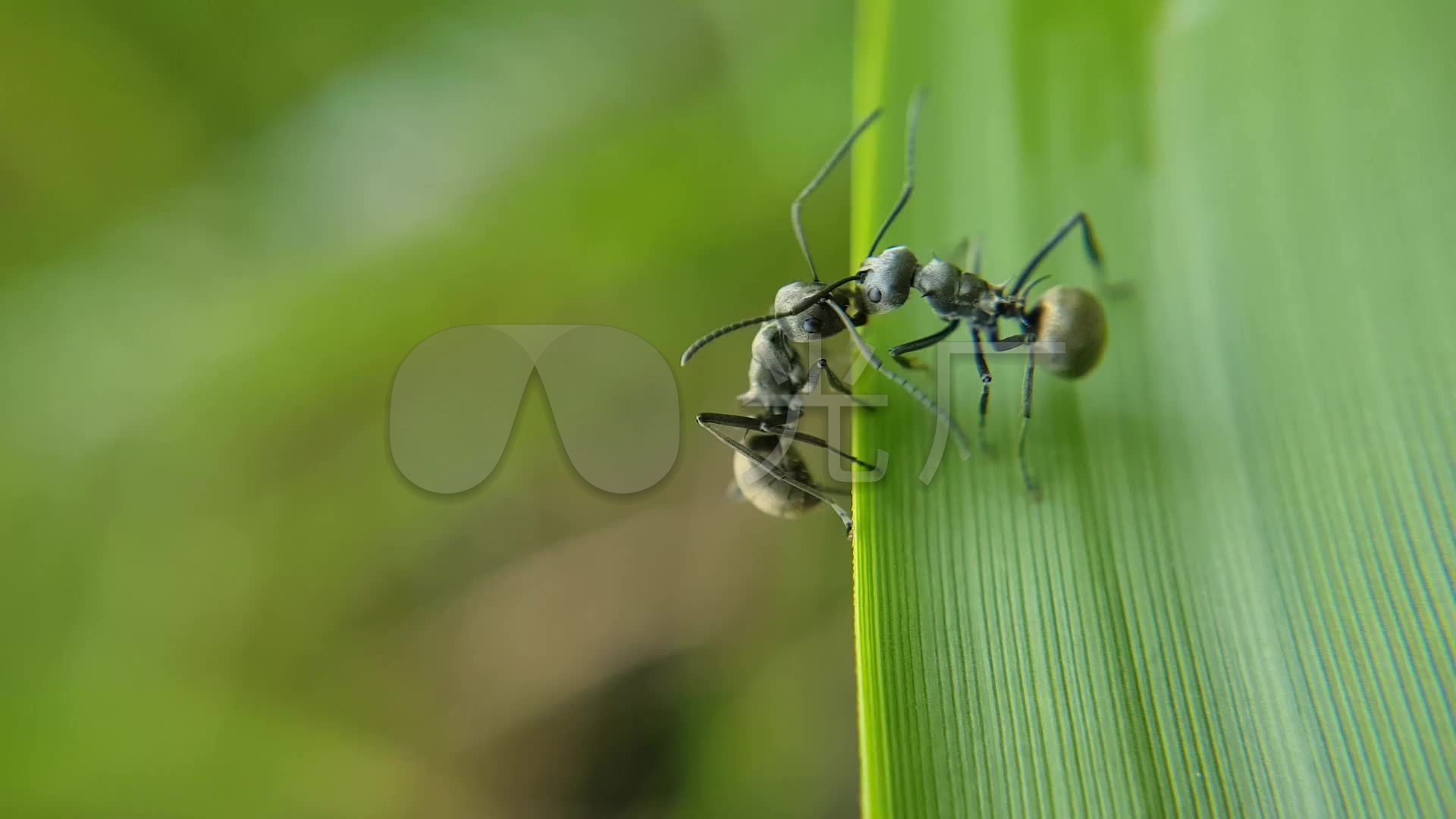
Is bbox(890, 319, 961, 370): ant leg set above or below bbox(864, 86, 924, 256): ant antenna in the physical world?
below

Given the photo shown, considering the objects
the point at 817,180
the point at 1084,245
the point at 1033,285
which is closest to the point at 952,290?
the point at 1033,285

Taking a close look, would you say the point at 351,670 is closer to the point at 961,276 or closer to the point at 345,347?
the point at 345,347

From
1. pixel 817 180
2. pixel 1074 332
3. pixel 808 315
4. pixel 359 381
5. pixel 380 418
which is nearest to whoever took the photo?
pixel 1074 332

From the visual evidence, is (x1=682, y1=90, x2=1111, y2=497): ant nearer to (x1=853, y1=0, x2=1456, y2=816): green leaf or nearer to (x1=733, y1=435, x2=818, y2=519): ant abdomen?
(x1=853, y1=0, x2=1456, y2=816): green leaf

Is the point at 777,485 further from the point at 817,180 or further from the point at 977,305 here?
the point at 817,180

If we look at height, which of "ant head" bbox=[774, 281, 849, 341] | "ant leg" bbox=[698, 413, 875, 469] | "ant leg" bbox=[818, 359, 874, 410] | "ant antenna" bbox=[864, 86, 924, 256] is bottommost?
"ant leg" bbox=[698, 413, 875, 469]

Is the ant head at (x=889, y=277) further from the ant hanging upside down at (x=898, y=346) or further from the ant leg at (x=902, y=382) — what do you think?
the ant leg at (x=902, y=382)

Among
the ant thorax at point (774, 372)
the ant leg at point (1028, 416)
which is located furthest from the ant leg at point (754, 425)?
the ant leg at point (1028, 416)

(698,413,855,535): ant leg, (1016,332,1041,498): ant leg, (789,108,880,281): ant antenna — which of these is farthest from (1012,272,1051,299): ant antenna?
(698,413,855,535): ant leg
